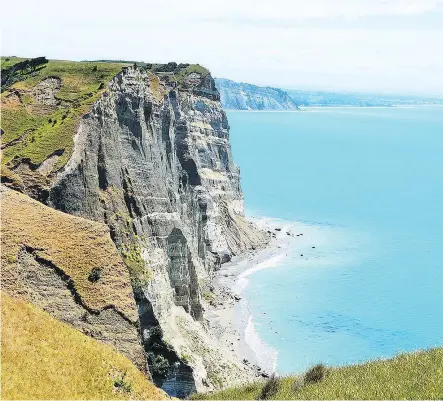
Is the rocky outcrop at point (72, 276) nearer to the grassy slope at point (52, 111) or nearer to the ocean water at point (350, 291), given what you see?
the grassy slope at point (52, 111)

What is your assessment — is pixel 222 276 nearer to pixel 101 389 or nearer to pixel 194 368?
pixel 194 368

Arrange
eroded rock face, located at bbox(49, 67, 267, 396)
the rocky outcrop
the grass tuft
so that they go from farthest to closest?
1. eroded rock face, located at bbox(49, 67, 267, 396)
2. the rocky outcrop
3. the grass tuft

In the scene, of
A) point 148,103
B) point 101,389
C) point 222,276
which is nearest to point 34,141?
point 148,103

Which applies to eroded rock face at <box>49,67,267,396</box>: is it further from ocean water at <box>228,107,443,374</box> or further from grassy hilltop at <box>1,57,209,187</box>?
ocean water at <box>228,107,443,374</box>

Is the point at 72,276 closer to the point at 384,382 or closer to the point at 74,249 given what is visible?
the point at 74,249

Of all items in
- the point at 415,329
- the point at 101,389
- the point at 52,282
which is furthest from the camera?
the point at 415,329

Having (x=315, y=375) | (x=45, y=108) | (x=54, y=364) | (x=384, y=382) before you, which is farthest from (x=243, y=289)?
(x=384, y=382)

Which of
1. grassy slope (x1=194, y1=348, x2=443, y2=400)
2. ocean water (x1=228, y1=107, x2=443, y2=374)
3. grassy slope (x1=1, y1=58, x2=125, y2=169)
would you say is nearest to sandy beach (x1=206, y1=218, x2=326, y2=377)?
ocean water (x1=228, y1=107, x2=443, y2=374)

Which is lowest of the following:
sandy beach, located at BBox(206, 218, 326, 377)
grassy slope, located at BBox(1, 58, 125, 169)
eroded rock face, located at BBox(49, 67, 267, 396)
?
sandy beach, located at BBox(206, 218, 326, 377)
